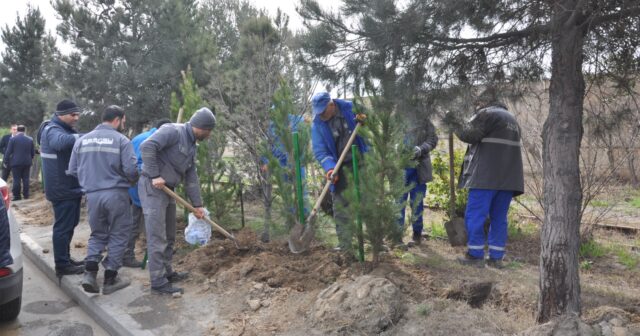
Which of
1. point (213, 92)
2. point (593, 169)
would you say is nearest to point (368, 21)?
point (593, 169)

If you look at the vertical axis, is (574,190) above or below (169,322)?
above

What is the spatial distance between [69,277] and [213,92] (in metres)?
3.06

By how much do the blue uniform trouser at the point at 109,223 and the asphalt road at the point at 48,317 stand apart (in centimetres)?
59

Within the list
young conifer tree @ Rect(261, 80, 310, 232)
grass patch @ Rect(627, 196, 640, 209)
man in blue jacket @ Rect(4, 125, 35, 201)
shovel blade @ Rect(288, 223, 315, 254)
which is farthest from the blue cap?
man in blue jacket @ Rect(4, 125, 35, 201)

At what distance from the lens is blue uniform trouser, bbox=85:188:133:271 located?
4738 mm

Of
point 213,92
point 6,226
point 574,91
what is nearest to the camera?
point 574,91

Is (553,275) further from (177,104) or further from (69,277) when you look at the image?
(177,104)

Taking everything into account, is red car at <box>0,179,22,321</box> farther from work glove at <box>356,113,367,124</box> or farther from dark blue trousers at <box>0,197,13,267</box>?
work glove at <box>356,113,367,124</box>

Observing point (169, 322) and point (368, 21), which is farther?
point (169, 322)

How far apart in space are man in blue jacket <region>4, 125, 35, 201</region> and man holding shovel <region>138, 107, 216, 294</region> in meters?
8.79

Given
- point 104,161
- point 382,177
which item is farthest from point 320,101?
point 104,161

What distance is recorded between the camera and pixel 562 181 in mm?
3127

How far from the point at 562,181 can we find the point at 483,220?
1.97m

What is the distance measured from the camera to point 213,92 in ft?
22.5
